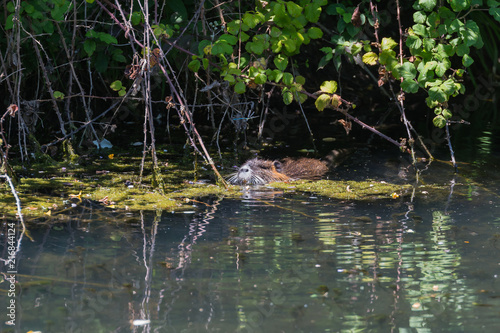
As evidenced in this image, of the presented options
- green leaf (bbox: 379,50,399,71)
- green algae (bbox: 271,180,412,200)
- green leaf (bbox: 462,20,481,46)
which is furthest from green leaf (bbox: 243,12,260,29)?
green leaf (bbox: 462,20,481,46)

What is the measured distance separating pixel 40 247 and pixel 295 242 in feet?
4.81

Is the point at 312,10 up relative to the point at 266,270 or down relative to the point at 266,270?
up

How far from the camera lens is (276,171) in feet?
19.9

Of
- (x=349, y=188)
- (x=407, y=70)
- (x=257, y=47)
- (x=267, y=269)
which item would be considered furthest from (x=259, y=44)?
(x=267, y=269)

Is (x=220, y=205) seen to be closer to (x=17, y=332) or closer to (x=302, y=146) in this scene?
(x=17, y=332)

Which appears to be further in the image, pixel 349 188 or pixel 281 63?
pixel 281 63

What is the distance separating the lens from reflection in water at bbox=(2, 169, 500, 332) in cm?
292

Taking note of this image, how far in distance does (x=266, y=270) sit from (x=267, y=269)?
2cm

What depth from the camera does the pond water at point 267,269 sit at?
9.59ft

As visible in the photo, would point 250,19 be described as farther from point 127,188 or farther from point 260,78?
point 127,188

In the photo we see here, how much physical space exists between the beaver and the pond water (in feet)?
2.75

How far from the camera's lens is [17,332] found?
110 inches

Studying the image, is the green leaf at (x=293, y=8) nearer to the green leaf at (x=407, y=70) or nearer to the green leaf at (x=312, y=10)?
the green leaf at (x=312, y=10)

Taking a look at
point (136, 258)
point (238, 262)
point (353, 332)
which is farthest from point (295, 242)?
point (353, 332)
